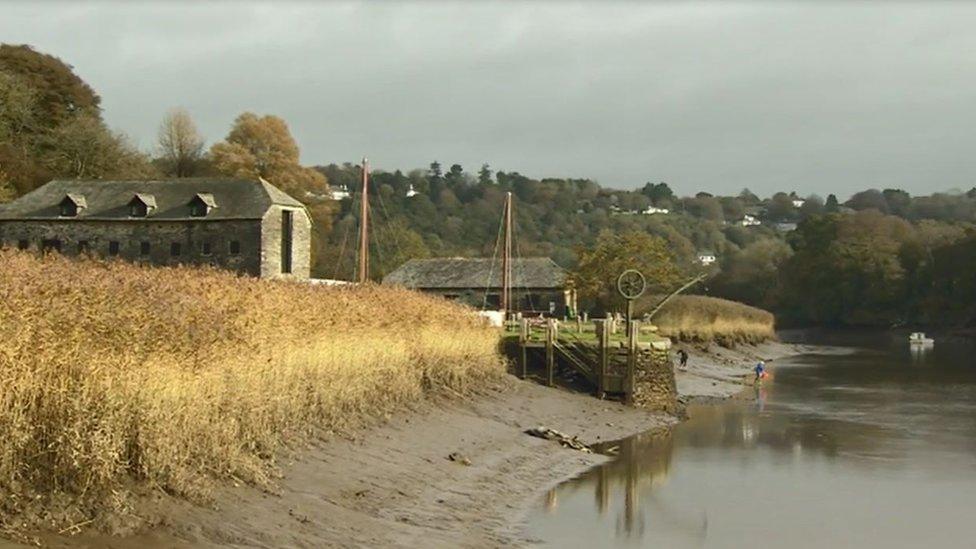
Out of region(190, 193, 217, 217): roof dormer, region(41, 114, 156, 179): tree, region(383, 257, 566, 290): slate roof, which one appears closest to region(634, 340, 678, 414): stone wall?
region(190, 193, 217, 217): roof dormer

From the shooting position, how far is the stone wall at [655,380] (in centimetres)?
4294

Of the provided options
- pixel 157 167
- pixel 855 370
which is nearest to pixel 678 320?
pixel 855 370

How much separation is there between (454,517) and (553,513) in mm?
3189

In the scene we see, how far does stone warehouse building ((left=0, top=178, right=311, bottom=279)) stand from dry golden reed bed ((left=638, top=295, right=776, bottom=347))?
22.9 m

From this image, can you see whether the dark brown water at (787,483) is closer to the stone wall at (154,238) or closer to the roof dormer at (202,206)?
the stone wall at (154,238)

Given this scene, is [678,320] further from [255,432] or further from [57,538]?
[57,538]

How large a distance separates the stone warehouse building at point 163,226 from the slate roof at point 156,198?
0.17 feet

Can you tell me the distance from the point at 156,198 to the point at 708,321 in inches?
1370

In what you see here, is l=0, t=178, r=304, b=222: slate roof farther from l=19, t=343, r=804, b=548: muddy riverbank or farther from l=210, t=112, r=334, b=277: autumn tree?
l=19, t=343, r=804, b=548: muddy riverbank

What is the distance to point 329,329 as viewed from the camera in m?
25.7

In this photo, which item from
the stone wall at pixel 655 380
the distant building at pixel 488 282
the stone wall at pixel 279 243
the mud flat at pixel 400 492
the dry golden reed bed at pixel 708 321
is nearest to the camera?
the mud flat at pixel 400 492

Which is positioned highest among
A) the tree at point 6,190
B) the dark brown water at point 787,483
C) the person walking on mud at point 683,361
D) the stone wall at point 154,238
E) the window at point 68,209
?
the tree at point 6,190

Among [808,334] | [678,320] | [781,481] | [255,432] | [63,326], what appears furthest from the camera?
[808,334]

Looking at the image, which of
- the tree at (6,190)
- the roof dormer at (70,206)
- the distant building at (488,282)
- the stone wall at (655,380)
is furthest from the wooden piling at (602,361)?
the distant building at (488,282)
